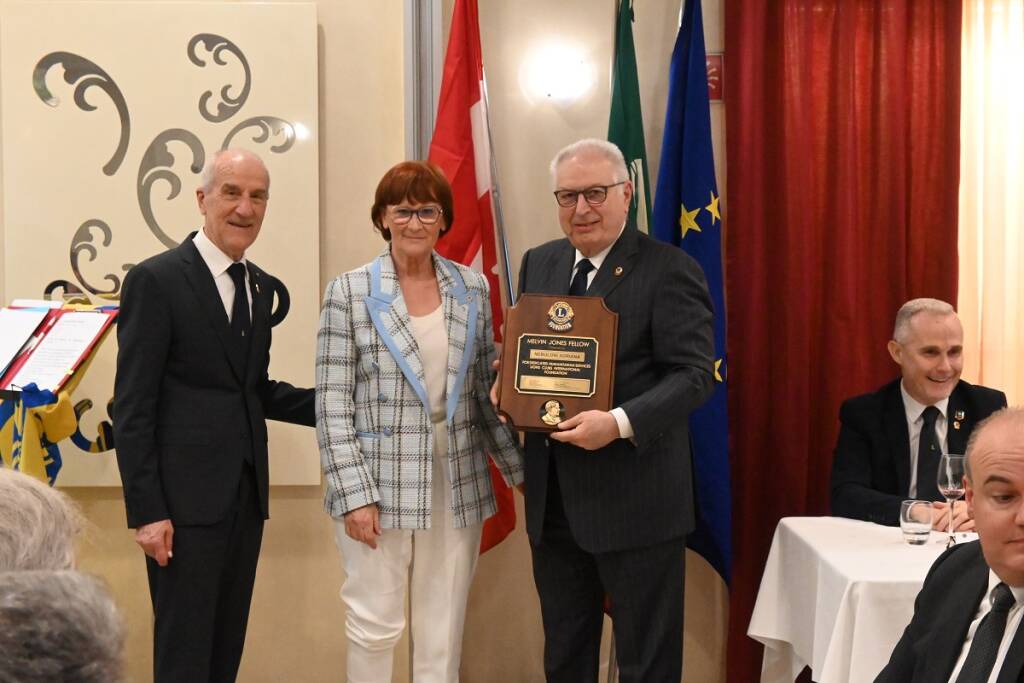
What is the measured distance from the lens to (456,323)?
2947 mm

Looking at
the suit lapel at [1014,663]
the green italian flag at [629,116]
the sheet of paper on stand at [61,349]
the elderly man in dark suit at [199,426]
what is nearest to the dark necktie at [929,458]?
the green italian flag at [629,116]

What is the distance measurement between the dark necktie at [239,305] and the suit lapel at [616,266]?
0.97 meters

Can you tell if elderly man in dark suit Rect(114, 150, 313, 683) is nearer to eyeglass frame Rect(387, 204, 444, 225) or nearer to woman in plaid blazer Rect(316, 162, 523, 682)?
woman in plaid blazer Rect(316, 162, 523, 682)

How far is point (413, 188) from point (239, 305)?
0.59 metres

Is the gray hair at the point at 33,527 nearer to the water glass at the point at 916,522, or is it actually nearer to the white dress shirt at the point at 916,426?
the water glass at the point at 916,522

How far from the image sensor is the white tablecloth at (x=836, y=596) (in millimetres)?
2543

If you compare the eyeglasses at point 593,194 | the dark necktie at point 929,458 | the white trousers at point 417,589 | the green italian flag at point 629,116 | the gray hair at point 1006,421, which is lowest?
the white trousers at point 417,589

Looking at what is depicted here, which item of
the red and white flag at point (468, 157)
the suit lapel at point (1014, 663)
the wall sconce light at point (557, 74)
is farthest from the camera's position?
the wall sconce light at point (557, 74)

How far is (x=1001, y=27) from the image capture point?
3.86 metres

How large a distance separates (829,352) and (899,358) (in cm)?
47

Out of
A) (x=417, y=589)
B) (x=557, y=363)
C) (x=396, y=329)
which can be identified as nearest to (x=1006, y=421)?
(x=557, y=363)

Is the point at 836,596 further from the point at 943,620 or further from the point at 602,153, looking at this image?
the point at 602,153

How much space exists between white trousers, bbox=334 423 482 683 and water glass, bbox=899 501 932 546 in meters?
1.18

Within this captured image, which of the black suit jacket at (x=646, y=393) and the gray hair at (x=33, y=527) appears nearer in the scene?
the gray hair at (x=33, y=527)
